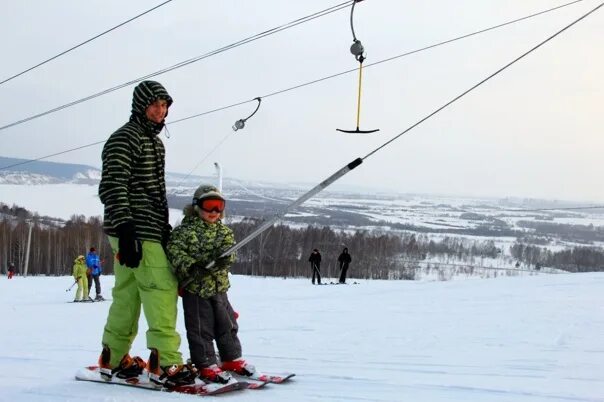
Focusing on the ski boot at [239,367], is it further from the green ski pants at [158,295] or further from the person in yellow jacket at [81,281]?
the person in yellow jacket at [81,281]

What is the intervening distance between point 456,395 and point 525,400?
1.30 ft

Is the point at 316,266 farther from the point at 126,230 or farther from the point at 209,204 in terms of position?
the point at 126,230

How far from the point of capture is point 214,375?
4.04 m

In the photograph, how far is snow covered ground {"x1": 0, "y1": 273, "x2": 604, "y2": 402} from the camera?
3961 mm

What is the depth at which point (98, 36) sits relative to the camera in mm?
11086

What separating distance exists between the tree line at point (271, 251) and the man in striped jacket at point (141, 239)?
52.1m

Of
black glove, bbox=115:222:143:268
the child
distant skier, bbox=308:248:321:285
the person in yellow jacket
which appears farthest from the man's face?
distant skier, bbox=308:248:321:285

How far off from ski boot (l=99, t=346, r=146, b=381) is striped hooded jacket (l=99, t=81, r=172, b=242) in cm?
89

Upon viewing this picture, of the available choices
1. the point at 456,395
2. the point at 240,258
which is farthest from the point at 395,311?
the point at 240,258

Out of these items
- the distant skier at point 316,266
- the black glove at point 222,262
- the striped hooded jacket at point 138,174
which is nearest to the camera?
the striped hooded jacket at point 138,174

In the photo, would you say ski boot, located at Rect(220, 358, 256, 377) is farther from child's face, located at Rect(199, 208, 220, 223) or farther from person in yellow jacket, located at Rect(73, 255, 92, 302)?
person in yellow jacket, located at Rect(73, 255, 92, 302)

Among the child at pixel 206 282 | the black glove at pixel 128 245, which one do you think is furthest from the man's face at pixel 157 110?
the black glove at pixel 128 245

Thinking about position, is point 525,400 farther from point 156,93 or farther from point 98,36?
point 98,36

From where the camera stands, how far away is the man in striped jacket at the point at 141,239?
394 cm
